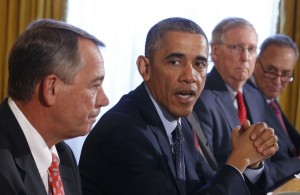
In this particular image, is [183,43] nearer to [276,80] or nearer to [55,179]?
[55,179]

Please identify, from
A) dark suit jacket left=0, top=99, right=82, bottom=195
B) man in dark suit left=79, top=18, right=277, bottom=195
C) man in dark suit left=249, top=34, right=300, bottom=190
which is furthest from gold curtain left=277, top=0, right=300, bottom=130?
dark suit jacket left=0, top=99, right=82, bottom=195

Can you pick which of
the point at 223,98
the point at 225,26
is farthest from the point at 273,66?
the point at 223,98

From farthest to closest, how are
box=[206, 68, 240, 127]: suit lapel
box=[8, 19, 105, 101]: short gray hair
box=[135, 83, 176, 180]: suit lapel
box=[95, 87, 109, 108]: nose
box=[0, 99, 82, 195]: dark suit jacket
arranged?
box=[206, 68, 240, 127]: suit lapel → box=[135, 83, 176, 180]: suit lapel → box=[95, 87, 109, 108]: nose → box=[8, 19, 105, 101]: short gray hair → box=[0, 99, 82, 195]: dark suit jacket

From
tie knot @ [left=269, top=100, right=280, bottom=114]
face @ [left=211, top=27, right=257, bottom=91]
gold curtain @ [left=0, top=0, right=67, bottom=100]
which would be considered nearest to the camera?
face @ [left=211, top=27, right=257, bottom=91]

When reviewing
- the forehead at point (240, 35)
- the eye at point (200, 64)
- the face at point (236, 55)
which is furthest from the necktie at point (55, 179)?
the forehead at point (240, 35)

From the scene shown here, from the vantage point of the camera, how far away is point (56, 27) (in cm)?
156

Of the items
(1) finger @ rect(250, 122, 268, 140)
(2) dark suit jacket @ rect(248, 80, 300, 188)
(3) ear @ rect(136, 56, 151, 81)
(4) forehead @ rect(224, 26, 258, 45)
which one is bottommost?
(2) dark suit jacket @ rect(248, 80, 300, 188)

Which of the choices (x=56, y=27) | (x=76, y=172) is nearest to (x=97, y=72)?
(x=56, y=27)

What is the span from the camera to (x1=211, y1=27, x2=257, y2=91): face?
323cm

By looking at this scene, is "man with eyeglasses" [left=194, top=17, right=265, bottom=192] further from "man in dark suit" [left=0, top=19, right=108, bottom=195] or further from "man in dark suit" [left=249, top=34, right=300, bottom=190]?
"man in dark suit" [left=0, top=19, right=108, bottom=195]

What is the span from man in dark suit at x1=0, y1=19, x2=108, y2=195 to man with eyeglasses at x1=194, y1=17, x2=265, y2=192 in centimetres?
134

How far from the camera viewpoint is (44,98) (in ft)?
5.02

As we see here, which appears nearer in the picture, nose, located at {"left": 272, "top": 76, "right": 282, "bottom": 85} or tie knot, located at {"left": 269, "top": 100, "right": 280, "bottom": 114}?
nose, located at {"left": 272, "top": 76, "right": 282, "bottom": 85}

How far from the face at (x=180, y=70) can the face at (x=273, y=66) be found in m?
1.60
